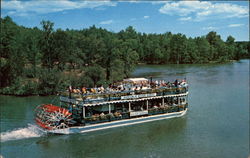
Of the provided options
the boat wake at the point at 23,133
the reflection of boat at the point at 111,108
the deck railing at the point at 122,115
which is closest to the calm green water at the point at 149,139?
the boat wake at the point at 23,133

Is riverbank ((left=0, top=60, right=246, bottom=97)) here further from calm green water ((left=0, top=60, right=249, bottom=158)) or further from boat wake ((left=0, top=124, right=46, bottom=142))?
boat wake ((left=0, top=124, right=46, bottom=142))

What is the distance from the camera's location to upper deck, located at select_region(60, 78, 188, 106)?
987 inches

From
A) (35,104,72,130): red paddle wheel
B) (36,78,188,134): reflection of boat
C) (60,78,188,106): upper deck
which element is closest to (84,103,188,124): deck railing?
(36,78,188,134): reflection of boat

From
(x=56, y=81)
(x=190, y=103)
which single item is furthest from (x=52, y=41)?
(x=190, y=103)

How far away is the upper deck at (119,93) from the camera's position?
25078 mm

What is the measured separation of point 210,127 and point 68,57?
1473 inches

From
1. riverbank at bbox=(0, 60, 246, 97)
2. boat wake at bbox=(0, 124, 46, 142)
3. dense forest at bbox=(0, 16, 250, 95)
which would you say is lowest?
boat wake at bbox=(0, 124, 46, 142)

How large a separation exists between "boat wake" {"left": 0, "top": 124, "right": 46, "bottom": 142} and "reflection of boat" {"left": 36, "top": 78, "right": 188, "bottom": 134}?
1.91 ft

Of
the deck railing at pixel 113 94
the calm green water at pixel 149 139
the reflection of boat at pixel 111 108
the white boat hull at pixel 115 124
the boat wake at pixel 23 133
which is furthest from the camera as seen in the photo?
the deck railing at pixel 113 94

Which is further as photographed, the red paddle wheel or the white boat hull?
the white boat hull

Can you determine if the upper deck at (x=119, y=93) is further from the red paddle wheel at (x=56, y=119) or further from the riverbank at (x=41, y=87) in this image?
the riverbank at (x=41, y=87)

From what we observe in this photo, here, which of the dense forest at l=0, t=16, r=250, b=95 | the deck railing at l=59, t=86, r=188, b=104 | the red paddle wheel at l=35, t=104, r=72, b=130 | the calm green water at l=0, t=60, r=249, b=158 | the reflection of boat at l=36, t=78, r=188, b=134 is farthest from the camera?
the dense forest at l=0, t=16, r=250, b=95

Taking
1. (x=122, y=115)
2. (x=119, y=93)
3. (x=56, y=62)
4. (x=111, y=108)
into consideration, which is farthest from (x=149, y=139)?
(x=56, y=62)

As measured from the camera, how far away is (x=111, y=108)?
1091 inches
